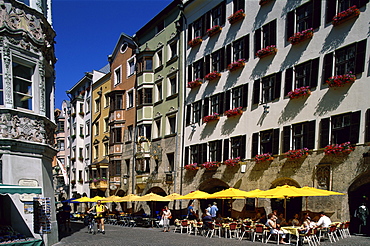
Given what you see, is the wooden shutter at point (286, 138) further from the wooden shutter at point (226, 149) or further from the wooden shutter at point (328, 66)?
the wooden shutter at point (226, 149)

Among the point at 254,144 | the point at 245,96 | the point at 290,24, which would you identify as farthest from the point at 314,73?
the point at 254,144

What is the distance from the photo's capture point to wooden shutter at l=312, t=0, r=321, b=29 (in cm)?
2112

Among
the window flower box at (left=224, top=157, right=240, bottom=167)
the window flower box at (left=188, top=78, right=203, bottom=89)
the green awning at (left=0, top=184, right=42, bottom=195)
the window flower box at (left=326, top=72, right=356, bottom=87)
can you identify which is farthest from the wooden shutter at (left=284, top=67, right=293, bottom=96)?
the green awning at (left=0, top=184, right=42, bottom=195)

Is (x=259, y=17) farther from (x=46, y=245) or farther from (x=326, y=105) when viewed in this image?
(x=46, y=245)

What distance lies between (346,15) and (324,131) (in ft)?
18.8

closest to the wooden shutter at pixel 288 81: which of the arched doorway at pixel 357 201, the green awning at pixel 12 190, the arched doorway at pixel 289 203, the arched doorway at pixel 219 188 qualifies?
the arched doorway at pixel 289 203

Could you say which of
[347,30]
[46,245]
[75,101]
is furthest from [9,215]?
[75,101]

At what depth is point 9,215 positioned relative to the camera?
582 inches

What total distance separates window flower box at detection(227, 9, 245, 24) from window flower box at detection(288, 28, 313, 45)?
5.22 metres

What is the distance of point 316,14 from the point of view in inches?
838

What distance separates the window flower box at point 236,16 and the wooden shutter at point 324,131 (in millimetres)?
10111

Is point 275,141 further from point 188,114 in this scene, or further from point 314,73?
point 188,114

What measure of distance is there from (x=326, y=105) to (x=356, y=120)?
197 centimetres

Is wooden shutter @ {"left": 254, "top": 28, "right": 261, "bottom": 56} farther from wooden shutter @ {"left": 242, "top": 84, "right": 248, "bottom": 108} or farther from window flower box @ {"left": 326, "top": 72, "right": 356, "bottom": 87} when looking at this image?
window flower box @ {"left": 326, "top": 72, "right": 356, "bottom": 87}
